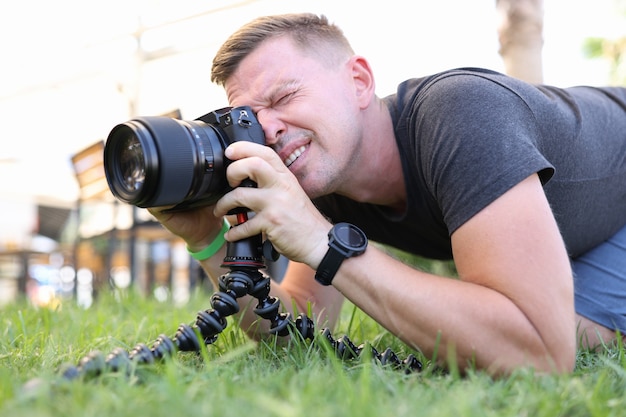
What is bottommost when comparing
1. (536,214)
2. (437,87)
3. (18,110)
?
(18,110)

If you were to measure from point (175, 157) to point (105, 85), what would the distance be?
5.18m

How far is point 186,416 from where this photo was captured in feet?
2.90

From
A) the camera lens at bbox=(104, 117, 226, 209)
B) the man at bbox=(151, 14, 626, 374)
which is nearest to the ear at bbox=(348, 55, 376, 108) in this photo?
the man at bbox=(151, 14, 626, 374)

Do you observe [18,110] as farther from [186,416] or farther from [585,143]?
[186,416]

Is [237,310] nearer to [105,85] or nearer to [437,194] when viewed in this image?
[437,194]

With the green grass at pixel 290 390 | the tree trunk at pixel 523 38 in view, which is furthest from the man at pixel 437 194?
the tree trunk at pixel 523 38

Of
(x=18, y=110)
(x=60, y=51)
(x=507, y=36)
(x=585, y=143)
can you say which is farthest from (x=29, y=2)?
(x=585, y=143)

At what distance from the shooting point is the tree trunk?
3391 millimetres

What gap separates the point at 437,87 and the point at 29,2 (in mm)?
5219

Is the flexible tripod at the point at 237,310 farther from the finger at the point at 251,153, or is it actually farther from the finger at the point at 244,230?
Result: the finger at the point at 251,153

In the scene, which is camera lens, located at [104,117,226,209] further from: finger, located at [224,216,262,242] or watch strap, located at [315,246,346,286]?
watch strap, located at [315,246,346,286]

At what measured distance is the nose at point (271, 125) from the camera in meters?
1.75

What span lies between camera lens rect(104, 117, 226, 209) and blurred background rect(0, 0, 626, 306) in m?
3.01

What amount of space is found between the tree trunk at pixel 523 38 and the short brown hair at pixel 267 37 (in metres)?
1.69
